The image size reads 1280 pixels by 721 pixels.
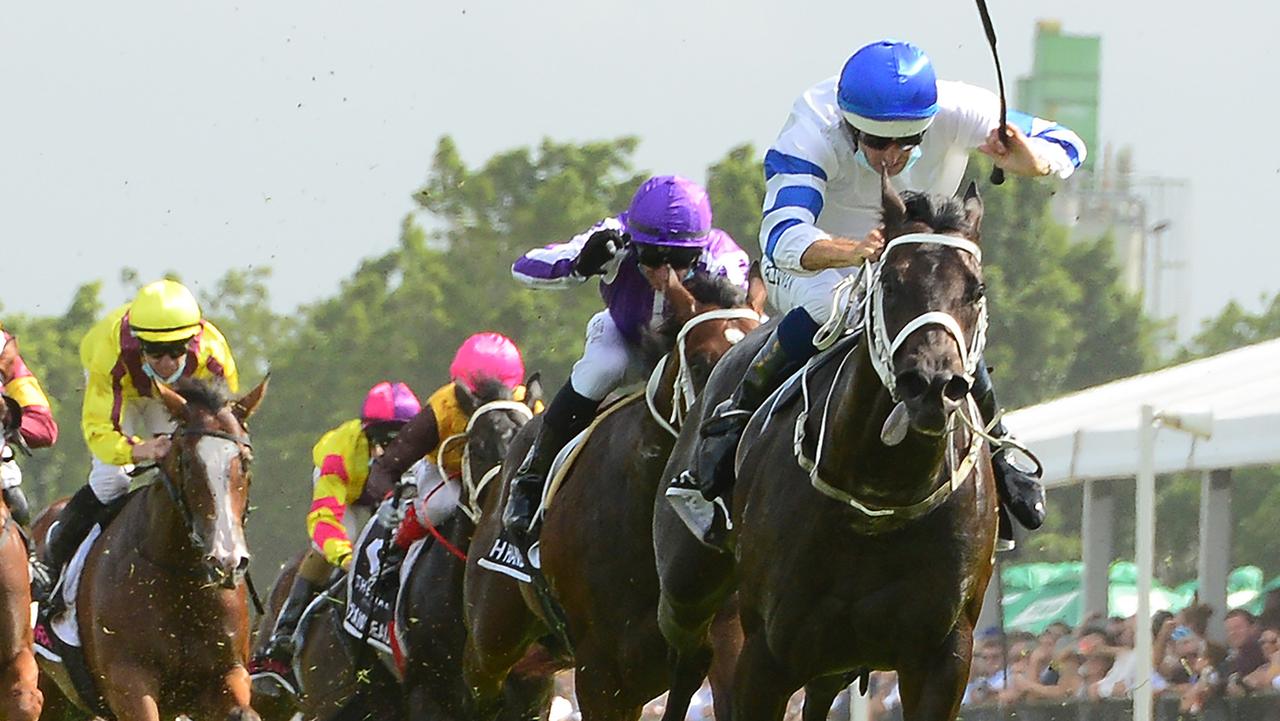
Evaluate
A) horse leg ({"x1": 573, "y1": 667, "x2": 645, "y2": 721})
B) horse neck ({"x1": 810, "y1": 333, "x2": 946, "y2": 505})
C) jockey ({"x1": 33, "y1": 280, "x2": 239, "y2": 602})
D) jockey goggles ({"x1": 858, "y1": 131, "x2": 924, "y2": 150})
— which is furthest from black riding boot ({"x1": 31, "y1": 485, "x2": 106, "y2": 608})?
horse neck ({"x1": 810, "y1": 333, "x2": 946, "y2": 505})

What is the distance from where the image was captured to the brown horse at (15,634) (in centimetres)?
916

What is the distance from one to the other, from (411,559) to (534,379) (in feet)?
3.41

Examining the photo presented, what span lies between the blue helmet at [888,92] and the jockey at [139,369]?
4.04 metres

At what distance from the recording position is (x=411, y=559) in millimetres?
10867

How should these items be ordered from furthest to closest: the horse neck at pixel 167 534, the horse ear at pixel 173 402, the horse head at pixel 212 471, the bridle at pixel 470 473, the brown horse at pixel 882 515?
1. the bridle at pixel 470 473
2. the horse neck at pixel 167 534
3. the horse ear at pixel 173 402
4. the horse head at pixel 212 471
5. the brown horse at pixel 882 515

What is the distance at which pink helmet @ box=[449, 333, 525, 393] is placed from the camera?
1066cm

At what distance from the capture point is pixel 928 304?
5.68m

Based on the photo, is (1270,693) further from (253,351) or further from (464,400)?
(253,351)

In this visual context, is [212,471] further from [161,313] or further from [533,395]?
[533,395]

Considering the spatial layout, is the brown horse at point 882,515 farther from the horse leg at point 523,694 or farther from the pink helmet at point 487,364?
the pink helmet at point 487,364

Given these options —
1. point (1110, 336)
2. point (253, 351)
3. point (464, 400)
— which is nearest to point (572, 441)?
point (464, 400)

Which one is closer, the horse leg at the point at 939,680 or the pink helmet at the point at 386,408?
the horse leg at the point at 939,680

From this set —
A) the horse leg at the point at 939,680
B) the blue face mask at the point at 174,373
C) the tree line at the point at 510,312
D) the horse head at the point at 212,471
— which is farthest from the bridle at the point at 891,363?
the tree line at the point at 510,312

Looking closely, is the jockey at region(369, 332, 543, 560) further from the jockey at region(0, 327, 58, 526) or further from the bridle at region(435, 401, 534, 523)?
the jockey at region(0, 327, 58, 526)
